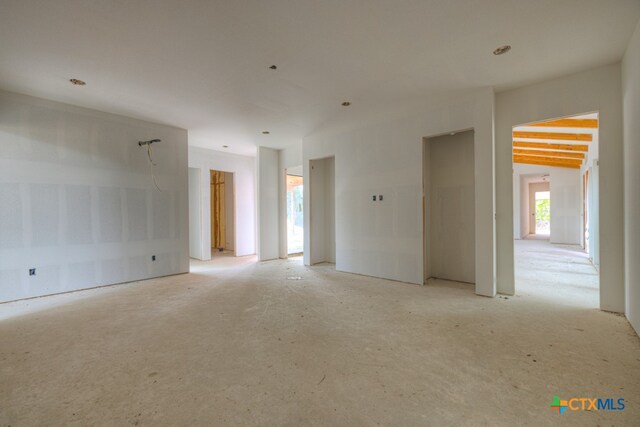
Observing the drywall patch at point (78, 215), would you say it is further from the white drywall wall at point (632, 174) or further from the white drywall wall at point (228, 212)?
the white drywall wall at point (632, 174)

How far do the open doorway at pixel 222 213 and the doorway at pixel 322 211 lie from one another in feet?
10.7

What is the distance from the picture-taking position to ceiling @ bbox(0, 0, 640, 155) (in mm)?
2285

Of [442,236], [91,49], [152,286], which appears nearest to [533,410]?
[442,236]

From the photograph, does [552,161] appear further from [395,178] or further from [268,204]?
[268,204]

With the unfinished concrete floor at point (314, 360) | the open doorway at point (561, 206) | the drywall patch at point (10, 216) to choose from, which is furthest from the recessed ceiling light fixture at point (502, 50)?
the drywall patch at point (10, 216)

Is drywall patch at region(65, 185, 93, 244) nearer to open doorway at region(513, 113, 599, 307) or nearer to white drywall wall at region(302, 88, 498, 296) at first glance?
white drywall wall at region(302, 88, 498, 296)

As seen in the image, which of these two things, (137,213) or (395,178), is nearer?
(395,178)

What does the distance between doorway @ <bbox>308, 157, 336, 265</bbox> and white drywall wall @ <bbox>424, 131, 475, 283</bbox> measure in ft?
7.72

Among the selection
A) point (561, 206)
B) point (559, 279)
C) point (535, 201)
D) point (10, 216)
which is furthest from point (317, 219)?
point (535, 201)

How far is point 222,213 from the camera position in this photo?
29.9 feet

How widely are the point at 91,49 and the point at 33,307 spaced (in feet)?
10.5

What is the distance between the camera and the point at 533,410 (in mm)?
1636

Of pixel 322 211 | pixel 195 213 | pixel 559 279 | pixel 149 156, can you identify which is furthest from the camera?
pixel 195 213

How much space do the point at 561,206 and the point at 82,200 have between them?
13.3 metres
